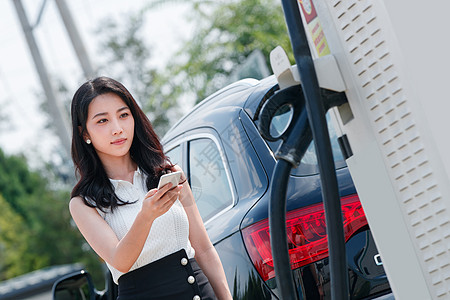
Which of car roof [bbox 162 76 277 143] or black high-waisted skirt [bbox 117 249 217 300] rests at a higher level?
car roof [bbox 162 76 277 143]

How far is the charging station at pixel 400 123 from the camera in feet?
4.00

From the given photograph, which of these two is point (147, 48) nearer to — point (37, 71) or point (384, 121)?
point (37, 71)

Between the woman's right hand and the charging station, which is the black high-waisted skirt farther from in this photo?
the charging station

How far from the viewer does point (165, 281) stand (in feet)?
7.78

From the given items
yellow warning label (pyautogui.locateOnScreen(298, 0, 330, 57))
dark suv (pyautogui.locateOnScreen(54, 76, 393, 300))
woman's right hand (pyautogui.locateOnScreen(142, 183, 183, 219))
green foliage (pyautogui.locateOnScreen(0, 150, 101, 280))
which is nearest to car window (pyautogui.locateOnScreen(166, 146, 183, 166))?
dark suv (pyautogui.locateOnScreen(54, 76, 393, 300))

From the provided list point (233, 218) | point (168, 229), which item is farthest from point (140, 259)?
point (233, 218)

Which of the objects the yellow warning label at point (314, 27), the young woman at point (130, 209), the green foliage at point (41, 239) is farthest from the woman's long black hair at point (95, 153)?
the green foliage at point (41, 239)

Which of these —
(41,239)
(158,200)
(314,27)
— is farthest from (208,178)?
(41,239)

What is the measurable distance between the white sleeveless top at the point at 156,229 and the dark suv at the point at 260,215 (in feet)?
1.43

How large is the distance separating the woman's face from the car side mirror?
1183mm

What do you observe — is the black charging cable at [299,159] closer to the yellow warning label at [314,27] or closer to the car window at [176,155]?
the yellow warning label at [314,27]

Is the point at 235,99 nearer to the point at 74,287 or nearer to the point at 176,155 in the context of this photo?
the point at 176,155

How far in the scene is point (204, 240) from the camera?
8.42 ft

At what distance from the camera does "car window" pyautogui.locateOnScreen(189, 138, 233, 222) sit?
10.7 ft
